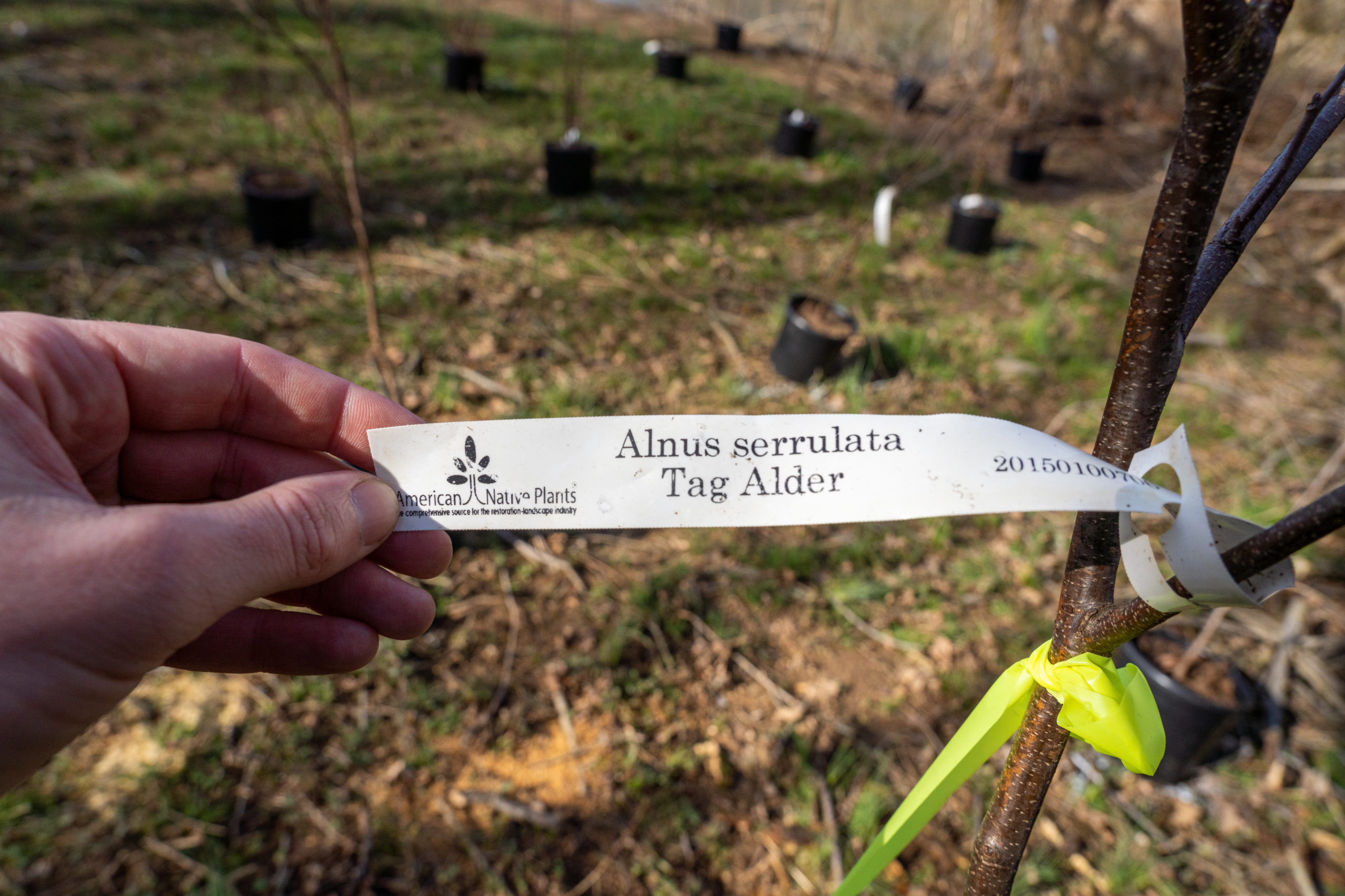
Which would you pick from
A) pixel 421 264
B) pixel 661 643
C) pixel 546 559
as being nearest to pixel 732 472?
pixel 661 643

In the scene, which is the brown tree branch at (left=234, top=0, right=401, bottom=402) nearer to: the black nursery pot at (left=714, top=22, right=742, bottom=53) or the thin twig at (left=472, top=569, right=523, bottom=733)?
the thin twig at (left=472, top=569, right=523, bottom=733)

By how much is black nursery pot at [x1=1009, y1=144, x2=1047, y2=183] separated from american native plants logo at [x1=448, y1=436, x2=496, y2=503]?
8488 mm

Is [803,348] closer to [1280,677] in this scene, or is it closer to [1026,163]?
[1280,677]

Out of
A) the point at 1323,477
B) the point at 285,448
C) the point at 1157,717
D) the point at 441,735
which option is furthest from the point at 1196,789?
the point at 285,448

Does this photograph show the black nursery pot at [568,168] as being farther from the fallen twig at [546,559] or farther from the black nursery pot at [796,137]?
the fallen twig at [546,559]

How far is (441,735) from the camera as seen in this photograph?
2.23 metres

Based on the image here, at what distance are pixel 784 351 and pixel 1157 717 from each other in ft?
10.8

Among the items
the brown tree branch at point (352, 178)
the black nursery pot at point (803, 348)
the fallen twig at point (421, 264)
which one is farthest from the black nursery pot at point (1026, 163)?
the brown tree branch at point (352, 178)

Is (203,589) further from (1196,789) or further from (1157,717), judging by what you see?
(1196,789)

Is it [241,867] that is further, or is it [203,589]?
[241,867]

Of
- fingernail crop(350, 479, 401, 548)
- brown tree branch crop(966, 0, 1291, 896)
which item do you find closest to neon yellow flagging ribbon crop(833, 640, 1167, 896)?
brown tree branch crop(966, 0, 1291, 896)

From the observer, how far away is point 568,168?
539 centimetres

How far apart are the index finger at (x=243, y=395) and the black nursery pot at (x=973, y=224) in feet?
18.3

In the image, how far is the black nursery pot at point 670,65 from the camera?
820cm
